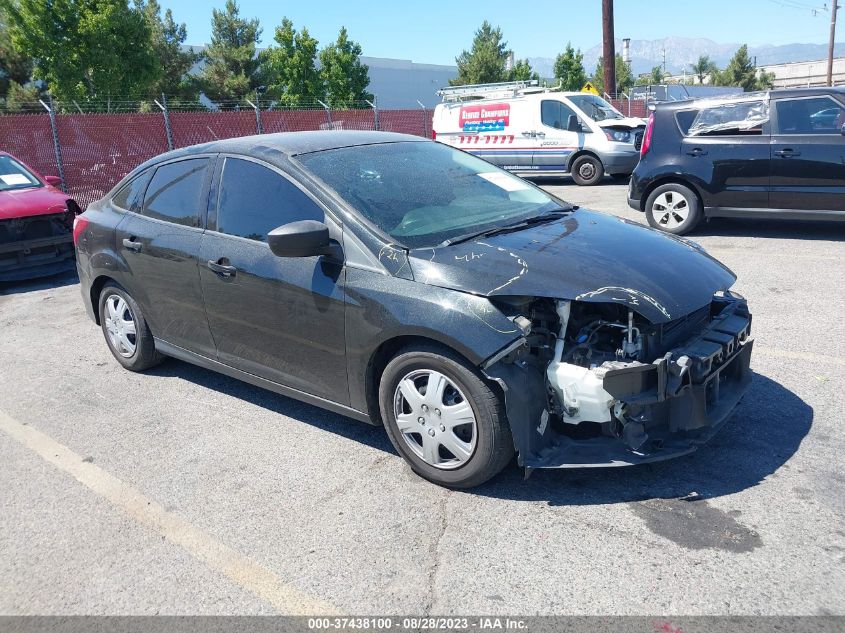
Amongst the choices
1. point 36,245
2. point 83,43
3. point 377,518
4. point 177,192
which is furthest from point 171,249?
point 83,43

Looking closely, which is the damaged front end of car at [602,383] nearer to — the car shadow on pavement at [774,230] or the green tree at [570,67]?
the car shadow on pavement at [774,230]

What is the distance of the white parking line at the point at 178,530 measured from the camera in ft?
9.03

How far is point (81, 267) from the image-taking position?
18.3 ft

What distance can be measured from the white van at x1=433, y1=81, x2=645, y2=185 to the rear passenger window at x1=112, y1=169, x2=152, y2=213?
1105 centimetres

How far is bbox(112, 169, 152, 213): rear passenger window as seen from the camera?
5.06 metres

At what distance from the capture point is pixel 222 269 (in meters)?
4.16

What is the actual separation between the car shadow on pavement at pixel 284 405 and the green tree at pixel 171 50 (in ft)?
133

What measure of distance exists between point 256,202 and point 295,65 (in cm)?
3999

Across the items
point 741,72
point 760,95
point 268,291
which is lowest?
point 268,291

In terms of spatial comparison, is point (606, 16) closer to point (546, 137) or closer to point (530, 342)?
point (546, 137)

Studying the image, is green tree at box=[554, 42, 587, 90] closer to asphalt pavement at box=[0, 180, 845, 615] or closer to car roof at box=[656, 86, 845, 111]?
car roof at box=[656, 86, 845, 111]

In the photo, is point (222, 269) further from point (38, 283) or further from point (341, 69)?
point (341, 69)

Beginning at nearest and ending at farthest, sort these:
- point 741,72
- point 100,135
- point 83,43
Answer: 1. point 100,135
2. point 83,43
3. point 741,72

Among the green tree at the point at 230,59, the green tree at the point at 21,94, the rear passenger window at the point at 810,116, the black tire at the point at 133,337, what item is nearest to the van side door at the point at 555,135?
the rear passenger window at the point at 810,116
